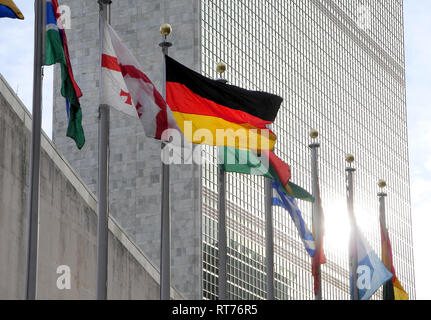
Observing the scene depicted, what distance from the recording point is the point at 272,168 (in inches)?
1491

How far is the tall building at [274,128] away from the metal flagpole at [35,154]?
3600 inches

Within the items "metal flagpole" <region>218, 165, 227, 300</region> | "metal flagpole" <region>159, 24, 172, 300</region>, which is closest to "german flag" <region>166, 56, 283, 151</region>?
"metal flagpole" <region>218, 165, 227, 300</region>

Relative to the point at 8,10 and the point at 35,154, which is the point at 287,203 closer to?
the point at 8,10

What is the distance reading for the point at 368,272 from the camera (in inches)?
1901

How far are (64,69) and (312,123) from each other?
13118 centimetres

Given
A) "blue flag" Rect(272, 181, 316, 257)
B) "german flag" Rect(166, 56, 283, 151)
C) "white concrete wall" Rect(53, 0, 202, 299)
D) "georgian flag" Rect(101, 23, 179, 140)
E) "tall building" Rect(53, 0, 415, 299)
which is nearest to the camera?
"georgian flag" Rect(101, 23, 179, 140)


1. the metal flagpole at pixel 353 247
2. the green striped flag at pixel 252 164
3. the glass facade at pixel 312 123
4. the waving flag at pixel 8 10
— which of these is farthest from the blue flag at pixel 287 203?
the glass facade at pixel 312 123

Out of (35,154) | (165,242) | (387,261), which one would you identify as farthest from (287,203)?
(35,154)

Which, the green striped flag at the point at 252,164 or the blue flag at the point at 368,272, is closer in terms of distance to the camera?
the green striped flag at the point at 252,164

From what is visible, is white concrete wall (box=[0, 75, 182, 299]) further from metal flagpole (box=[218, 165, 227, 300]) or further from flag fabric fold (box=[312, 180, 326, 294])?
flag fabric fold (box=[312, 180, 326, 294])

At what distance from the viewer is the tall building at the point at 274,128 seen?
125m

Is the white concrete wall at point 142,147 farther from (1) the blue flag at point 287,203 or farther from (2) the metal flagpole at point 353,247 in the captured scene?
(1) the blue flag at point 287,203

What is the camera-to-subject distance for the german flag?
3406cm

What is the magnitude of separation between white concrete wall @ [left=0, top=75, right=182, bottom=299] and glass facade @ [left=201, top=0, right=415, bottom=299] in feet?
255
